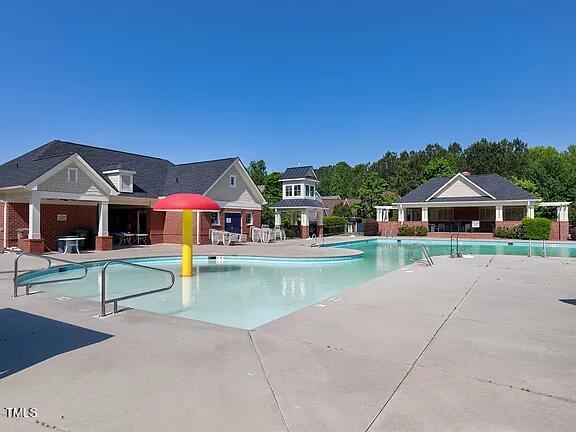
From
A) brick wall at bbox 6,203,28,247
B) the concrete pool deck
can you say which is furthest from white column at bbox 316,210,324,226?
the concrete pool deck

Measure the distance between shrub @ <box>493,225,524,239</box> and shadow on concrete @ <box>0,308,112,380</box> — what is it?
33051mm

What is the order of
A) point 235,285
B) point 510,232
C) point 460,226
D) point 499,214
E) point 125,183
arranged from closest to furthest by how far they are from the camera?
point 235,285 < point 125,183 < point 510,232 < point 499,214 < point 460,226

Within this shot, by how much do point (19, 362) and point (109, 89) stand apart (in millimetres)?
20339

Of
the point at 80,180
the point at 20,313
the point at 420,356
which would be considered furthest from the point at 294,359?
the point at 80,180

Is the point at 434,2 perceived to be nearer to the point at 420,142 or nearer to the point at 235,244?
the point at 235,244

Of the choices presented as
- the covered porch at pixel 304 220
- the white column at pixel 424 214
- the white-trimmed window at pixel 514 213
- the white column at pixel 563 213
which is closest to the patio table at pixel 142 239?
the covered porch at pixel 304 220

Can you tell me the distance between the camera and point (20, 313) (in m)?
6.64

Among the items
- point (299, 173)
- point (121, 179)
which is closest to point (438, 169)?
point (299, 173)

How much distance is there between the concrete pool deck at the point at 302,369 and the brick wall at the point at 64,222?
13.5 metres

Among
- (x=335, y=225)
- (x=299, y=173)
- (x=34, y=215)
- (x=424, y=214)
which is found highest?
(x=299, y=173)

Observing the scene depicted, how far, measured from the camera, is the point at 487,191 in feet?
114

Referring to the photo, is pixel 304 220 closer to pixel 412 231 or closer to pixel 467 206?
pixel 412 231

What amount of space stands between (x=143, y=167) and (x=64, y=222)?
7681mm

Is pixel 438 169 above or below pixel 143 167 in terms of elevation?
above
